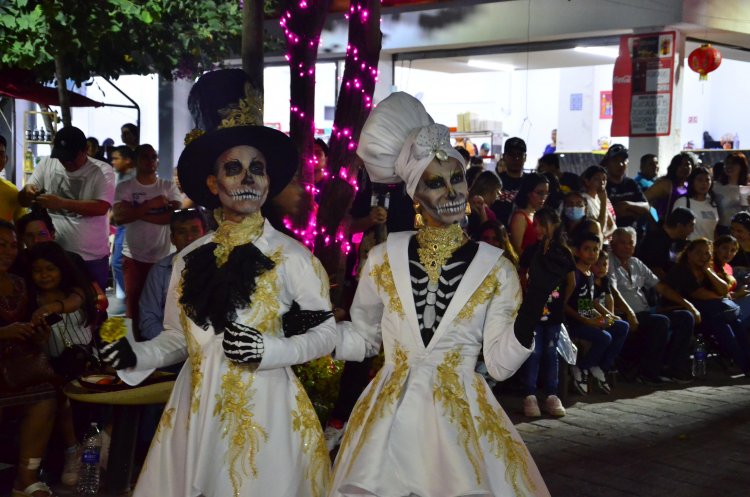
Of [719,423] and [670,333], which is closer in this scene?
[719,423]

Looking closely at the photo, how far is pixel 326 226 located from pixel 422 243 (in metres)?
2.62

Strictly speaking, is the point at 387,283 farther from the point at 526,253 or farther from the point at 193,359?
the point at 526,253

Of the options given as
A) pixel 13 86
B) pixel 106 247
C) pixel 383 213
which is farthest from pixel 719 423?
pixel 13 86

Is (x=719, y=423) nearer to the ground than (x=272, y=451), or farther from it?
nearer to the ground

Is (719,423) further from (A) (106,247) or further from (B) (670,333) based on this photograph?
(A) (106,247)

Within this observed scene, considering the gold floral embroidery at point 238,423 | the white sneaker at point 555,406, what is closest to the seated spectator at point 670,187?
the white sneaker at point 555,406

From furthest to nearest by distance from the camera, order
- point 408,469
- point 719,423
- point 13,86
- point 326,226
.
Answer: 1. point 13,86
2. point 719,423
3. point 326,226
4. point 408,469

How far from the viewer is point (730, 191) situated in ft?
37.5

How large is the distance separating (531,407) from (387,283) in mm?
4183

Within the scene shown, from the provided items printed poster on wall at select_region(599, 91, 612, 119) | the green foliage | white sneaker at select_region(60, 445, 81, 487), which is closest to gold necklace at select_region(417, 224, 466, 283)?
white sneaker at select_region(60, 445, 81, 487)

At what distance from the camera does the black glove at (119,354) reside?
152 inches

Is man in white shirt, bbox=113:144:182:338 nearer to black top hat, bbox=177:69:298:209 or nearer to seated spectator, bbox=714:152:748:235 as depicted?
black top hat, bbox=177:69:298:209

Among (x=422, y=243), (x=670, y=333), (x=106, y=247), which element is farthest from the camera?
(x=670, y=333)

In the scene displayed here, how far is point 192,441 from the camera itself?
12.4 ft
